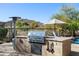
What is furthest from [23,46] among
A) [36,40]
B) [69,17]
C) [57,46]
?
[69,17]

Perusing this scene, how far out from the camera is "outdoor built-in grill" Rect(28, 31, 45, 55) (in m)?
4.95

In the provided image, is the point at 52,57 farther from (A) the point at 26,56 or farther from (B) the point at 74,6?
(B) the point at 74,6

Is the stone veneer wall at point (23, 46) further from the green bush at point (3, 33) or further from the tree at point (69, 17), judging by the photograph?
the tree at point (69, 17)

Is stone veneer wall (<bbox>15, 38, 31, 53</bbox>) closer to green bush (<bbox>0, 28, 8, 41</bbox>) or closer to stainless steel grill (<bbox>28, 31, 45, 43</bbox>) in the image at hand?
stainless steel grill (<bbox>28, 31, 45, 43</bbox>)

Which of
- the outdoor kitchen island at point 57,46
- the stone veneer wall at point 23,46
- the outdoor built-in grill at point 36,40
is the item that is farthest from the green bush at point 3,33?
the outdoor kitchen island at point 57,46

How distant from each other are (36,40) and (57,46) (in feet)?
1.29

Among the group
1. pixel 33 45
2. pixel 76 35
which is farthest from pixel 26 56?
pixel 76 35

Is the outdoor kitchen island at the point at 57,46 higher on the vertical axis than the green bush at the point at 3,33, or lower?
lower

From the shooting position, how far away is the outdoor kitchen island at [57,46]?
4859 millimetres

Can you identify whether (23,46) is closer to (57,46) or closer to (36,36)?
(36,36)

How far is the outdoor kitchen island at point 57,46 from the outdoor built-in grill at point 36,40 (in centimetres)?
7

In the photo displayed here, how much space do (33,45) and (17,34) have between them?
0.35 m

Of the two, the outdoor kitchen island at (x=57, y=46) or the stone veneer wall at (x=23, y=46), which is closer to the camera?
the outdoor kitchen island at (x=57, y=46)

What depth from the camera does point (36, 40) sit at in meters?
4.96
